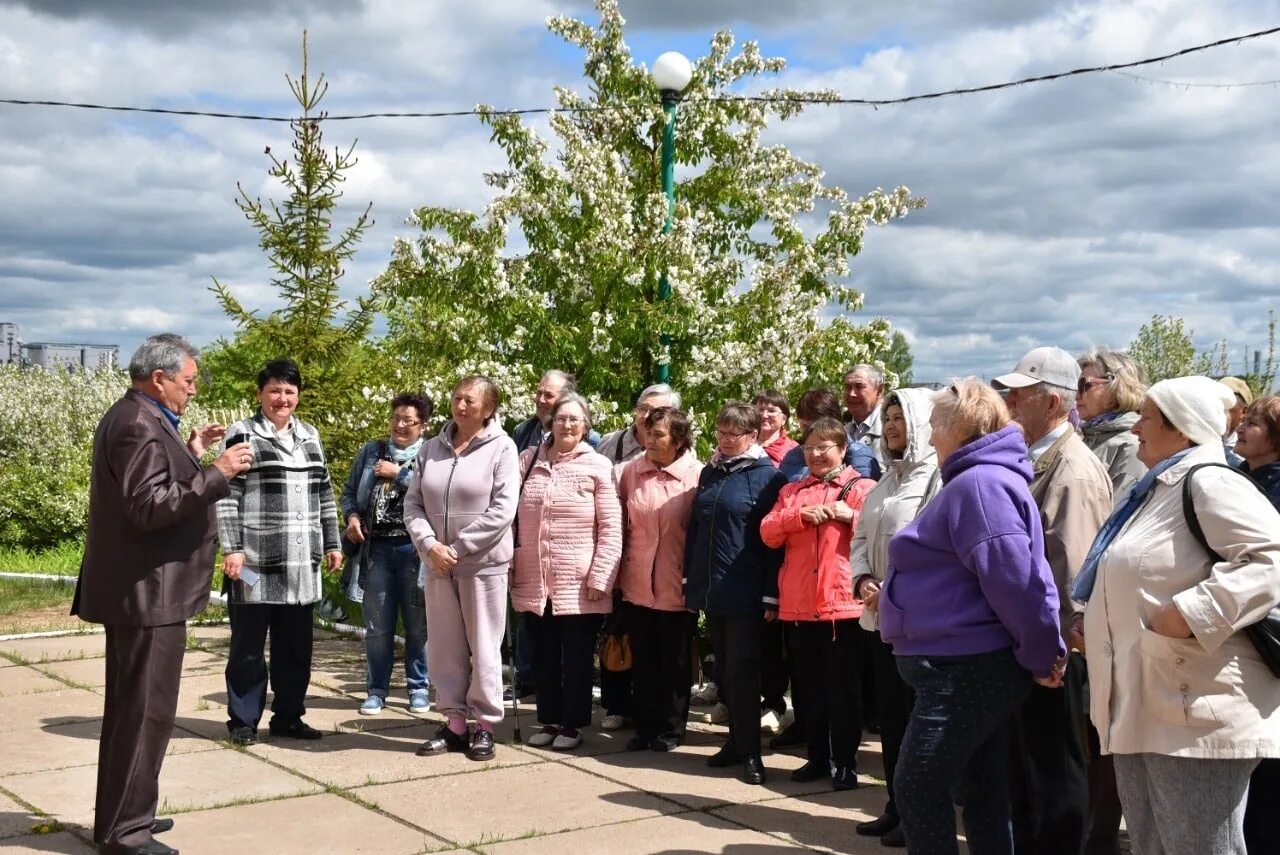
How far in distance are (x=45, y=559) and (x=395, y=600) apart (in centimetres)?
1137

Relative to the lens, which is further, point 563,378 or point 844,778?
point 563,378

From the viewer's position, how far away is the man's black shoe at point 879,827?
241 inches

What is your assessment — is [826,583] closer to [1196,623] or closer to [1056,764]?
[1056,764]

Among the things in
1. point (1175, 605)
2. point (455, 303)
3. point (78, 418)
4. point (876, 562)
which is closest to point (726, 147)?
point (455, 303)

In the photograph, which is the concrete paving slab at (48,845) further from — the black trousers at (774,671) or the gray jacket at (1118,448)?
the gray jacket at (1118,448)

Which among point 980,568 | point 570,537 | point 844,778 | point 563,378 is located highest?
point 563,378

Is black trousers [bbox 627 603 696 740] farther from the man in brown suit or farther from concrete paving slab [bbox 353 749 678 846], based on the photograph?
the man in brown suit

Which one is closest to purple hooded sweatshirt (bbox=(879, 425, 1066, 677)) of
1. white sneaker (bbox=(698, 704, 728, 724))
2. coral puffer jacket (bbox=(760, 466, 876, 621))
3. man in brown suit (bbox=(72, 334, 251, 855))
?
coral puffer jacket (bbox=(760, 466, 876, 621))

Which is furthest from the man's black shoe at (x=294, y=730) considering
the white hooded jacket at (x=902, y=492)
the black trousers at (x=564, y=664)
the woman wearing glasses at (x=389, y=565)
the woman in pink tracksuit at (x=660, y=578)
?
the white hooded jacket at (x=902, y=492)

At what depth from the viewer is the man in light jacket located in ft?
17.2

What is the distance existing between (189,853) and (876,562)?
3112 millimetres

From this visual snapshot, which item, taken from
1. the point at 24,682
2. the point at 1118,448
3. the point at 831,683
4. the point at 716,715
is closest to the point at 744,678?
the point at 831,683

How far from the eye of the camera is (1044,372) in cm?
543

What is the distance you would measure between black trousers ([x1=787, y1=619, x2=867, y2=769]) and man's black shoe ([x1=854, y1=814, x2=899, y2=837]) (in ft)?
2.50
